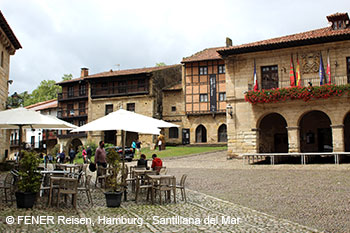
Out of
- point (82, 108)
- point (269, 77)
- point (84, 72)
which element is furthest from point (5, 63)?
point (84, 72)

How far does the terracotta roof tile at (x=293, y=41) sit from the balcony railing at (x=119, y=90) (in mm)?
19710

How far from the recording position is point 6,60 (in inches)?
825

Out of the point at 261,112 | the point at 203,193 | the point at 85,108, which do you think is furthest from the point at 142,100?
the point at 203,193

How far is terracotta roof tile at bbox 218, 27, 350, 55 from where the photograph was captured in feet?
67.4

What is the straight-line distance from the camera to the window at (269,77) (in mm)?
22734

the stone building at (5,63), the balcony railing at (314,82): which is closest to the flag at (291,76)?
the balcony railing at (314,82)

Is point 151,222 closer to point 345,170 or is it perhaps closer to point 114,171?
point 114,171

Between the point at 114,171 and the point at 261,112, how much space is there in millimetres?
15820

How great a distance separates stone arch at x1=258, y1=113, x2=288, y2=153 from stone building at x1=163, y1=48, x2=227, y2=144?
11.3m

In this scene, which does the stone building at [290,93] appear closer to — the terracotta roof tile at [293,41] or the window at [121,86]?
the terracotta roof tile at [293,41]

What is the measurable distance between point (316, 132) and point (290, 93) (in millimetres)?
5184

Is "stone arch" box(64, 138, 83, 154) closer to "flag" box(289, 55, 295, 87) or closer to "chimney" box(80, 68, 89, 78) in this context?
"chimney" box(80, 68, 89, 78)

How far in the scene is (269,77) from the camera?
901 inches

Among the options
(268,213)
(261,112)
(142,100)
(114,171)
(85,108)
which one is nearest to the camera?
(268,213)
